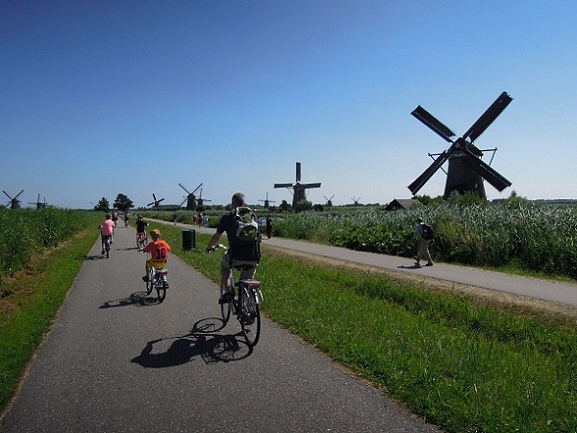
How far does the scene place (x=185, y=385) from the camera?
4.30m

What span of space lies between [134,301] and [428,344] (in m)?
6.22

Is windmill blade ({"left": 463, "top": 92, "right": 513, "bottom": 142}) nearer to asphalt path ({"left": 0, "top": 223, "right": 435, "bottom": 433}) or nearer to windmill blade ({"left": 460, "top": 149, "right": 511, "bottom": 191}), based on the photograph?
windmill blade ({"left": 460, "top": 149, "right": 511, "bottom": 191})

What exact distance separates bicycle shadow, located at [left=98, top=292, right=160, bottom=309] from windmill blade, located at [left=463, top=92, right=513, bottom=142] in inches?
1257

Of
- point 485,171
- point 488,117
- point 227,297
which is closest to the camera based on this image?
point 227,297

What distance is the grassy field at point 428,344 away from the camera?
148 inches

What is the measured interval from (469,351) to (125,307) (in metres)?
6.45

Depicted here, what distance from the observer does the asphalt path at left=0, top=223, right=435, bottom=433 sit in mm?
3531

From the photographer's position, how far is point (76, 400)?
3.99 metres

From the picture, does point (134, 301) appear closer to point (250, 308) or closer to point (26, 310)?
point (26, 310)

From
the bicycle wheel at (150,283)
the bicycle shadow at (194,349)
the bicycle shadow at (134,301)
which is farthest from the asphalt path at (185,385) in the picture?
the bicycle wheel at (150,283)

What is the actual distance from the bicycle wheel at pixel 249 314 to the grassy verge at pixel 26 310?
9.13 ft

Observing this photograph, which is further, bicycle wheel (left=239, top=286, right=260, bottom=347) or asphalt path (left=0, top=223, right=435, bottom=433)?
bicycle wheel (left=239, top=286, right=260, bottom=347)

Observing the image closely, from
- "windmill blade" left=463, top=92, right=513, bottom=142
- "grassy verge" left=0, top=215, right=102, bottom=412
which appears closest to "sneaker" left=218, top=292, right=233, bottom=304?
"grassy verge" left=0, top=215, right=102, bottom=412

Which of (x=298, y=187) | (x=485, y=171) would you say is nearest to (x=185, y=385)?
(x=485, y=171)
